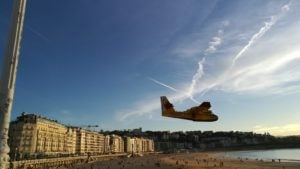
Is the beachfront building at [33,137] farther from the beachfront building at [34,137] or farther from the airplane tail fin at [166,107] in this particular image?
the airplane tail fin at [166,107]

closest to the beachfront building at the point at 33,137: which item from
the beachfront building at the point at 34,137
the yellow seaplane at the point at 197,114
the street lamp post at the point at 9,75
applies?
the beachfront building at the point at 34,137

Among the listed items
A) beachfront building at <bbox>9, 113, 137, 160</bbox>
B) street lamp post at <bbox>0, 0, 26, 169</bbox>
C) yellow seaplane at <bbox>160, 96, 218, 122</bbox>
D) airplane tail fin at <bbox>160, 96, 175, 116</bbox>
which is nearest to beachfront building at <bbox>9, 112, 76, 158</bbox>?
beachfront building at <bbox>9, 113, 137, 160</bbox>

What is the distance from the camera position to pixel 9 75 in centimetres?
1811

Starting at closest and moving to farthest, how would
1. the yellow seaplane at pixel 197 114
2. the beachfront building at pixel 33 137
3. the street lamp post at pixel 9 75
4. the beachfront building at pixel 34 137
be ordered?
the street lamp post at pixel 9 75
the yellow seaplane at pixel 197 114
the beachfront building at pixel 34 137
the beachfront building at pixel 33 137

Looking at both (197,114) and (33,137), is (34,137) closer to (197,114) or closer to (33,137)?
(33,137)

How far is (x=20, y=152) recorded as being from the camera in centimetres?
12088

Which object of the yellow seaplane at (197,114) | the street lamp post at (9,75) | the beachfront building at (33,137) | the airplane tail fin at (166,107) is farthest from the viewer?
the beachfront building at (33,137)

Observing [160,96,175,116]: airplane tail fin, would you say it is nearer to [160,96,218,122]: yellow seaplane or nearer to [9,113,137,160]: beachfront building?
[160,96,218,122]: yellow seaplane

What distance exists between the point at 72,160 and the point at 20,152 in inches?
906

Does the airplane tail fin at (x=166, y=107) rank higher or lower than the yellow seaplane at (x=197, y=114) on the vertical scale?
higher

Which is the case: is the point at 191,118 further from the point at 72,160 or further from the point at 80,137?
the point at 80,137

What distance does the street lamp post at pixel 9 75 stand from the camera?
57.9 feet

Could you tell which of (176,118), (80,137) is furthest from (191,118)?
(80,137)

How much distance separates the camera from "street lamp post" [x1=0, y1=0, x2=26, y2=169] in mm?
17636
